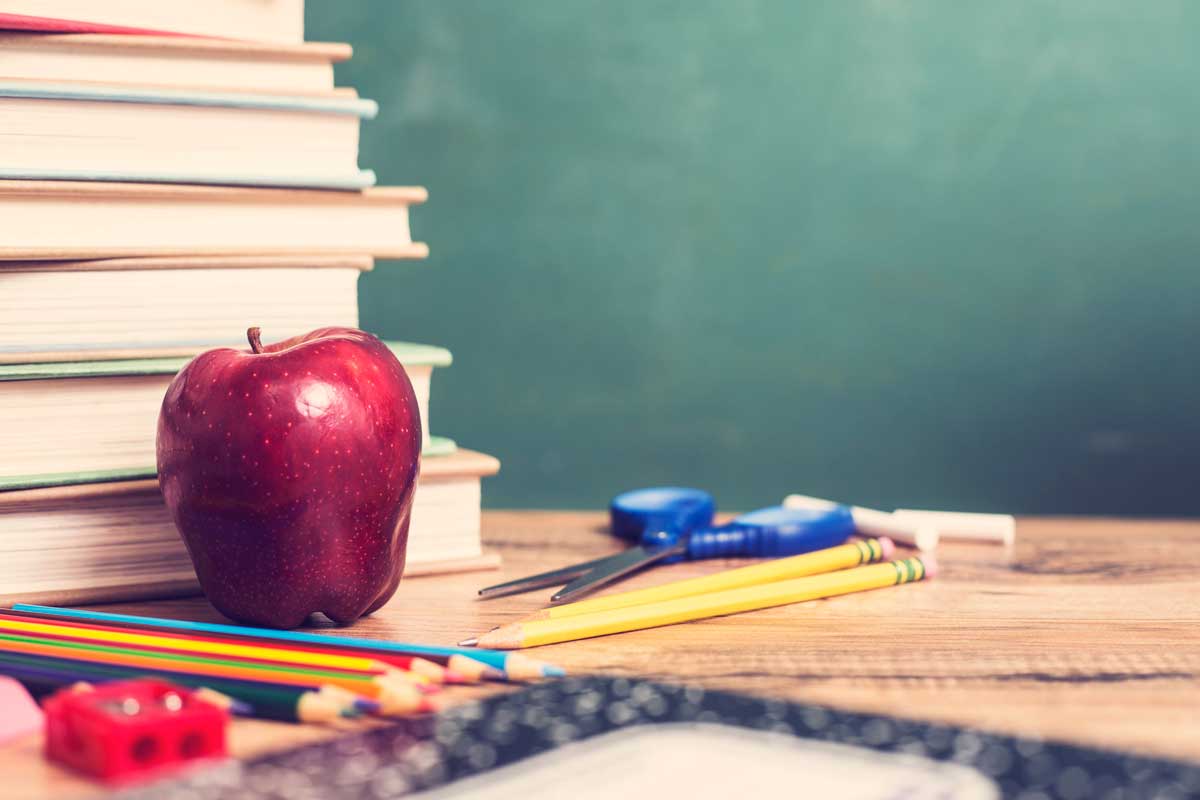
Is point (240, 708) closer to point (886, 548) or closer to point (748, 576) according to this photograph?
point (748, 576)

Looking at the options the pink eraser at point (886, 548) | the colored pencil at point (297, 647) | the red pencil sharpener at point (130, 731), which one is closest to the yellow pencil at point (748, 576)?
the pink eraser at point (886, 548)

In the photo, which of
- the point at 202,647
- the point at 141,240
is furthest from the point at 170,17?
the point at 202,647

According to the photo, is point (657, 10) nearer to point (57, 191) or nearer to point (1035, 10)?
point (1035, 10)

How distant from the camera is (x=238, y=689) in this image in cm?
54

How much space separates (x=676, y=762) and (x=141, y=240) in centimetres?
47


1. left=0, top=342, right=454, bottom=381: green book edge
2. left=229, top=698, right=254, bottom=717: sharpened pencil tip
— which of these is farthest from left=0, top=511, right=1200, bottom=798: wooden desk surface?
left=0, top=342, right=454, bottom=381: green book edge

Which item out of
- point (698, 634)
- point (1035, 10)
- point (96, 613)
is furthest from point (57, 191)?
point (1035, 10)

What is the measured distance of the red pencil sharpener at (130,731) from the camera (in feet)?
1.51

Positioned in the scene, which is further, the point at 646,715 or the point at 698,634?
the point at 698,634

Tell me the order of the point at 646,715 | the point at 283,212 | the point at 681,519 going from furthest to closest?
the point at 681,519 < the point at 283,212 < the point at 646,715

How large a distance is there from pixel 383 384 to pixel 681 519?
0.31 meters

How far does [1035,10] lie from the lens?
3.74 feet

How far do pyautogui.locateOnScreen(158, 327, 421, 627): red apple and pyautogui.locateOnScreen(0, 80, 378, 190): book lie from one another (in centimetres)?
14

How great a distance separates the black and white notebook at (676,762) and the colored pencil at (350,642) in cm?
3
